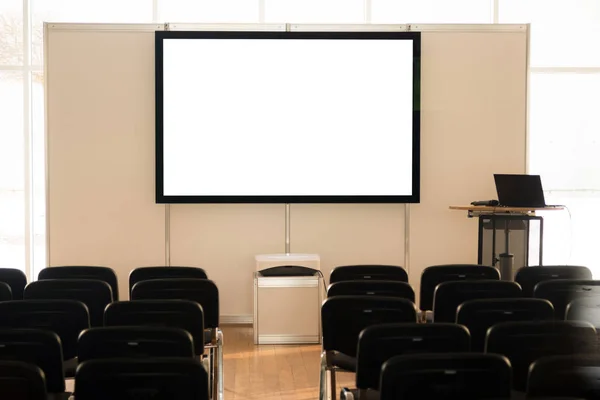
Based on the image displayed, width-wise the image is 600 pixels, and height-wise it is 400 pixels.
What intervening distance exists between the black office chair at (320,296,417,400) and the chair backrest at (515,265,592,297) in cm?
198

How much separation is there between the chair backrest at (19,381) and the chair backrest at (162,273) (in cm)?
346

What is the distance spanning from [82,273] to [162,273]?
69cm

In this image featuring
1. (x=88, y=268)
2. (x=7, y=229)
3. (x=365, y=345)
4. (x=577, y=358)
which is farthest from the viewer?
(x=7, y=229)

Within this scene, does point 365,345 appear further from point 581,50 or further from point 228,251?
point 581,50

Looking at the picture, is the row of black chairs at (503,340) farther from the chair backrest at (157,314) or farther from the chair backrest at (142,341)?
the chair backrest at (157,314)

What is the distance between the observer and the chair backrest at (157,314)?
16.0ft

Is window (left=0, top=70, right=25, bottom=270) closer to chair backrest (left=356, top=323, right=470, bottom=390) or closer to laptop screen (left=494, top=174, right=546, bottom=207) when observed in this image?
laptop screen (left=494, top=174, right=546, bottom=207)

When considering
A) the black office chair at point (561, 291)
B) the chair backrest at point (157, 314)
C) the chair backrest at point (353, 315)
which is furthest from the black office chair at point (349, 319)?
the black office chair at point (561, 291)

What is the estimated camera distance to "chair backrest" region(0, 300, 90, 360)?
4824 millimetres

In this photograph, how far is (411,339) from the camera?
4191mm

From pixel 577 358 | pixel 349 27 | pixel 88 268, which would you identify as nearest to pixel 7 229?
pixel 88 268

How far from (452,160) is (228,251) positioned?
279cm

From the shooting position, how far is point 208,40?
30.5 ft

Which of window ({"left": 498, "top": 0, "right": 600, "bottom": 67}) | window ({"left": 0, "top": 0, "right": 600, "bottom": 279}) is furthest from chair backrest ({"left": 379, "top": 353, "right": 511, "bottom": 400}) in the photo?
window ({"left": 498, "top": 0, "right": 600, "bottom": 67})
